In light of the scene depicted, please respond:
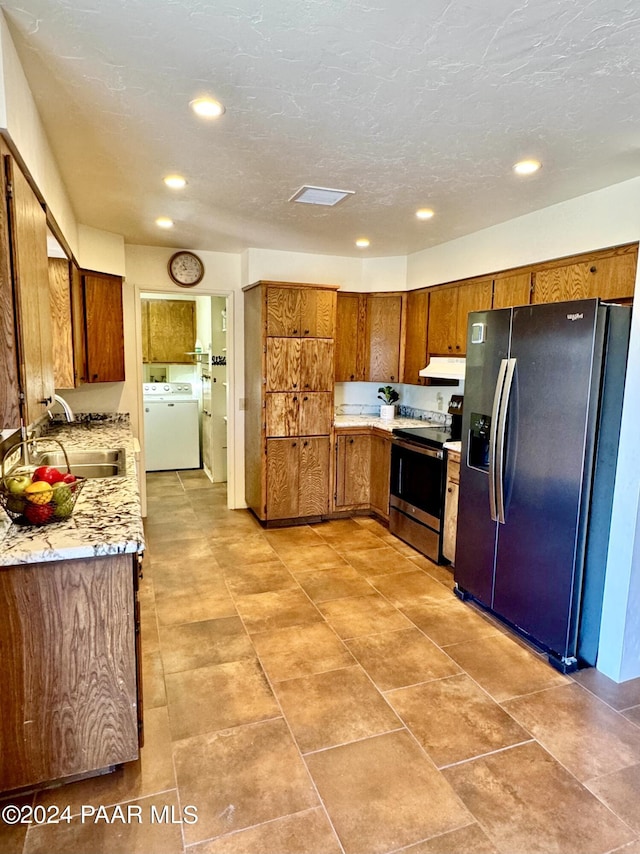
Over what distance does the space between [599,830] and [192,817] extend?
1355 millimetres

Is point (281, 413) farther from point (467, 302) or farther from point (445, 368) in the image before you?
point (467, 302)

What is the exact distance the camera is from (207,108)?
204 centimetres

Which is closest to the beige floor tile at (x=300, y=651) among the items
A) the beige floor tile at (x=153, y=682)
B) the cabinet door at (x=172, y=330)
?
the beige floor tile at (x=153, y=682)

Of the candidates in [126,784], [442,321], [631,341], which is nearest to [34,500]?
[126,784]

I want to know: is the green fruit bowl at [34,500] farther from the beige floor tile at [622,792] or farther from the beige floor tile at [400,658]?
the beige floor tile at [622,792]

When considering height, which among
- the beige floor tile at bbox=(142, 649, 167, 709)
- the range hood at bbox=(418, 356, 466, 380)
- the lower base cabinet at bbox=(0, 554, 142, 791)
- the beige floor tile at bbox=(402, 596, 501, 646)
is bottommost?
the beige floor tile at bbox=(142, 649, 167, 709)

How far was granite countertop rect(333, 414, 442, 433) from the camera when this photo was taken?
465 centimetres

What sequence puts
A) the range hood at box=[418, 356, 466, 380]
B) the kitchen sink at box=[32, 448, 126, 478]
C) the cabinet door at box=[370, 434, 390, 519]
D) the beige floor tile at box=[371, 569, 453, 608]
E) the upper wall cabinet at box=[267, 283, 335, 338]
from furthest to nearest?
the cabinet door at box=[370, 434, 390, 519]
the upper wall cabinet at box=[267, 283, 335, 338]
the range hood at box=[418, 356, 466, 380]
the beige floor tile at box=[371, 569, 453, 608]
the kitchen sink at box=[32, 448, 126, 478]

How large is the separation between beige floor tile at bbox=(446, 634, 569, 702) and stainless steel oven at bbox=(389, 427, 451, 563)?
1.08 metres

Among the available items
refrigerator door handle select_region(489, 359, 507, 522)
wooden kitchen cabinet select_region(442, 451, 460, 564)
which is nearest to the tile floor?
wooden kitchen cabinet select_region(442, 451, 460, 564)

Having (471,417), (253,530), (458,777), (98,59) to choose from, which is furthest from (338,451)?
(98,59)

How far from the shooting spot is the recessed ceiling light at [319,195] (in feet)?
9.87

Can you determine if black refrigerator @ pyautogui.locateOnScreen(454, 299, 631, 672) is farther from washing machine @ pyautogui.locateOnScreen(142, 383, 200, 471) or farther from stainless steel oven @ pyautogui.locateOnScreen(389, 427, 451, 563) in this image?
washing machine @ pyautogui.locateOnScreen(142, 383, 200, 471)

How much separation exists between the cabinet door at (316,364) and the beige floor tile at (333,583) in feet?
5.29
